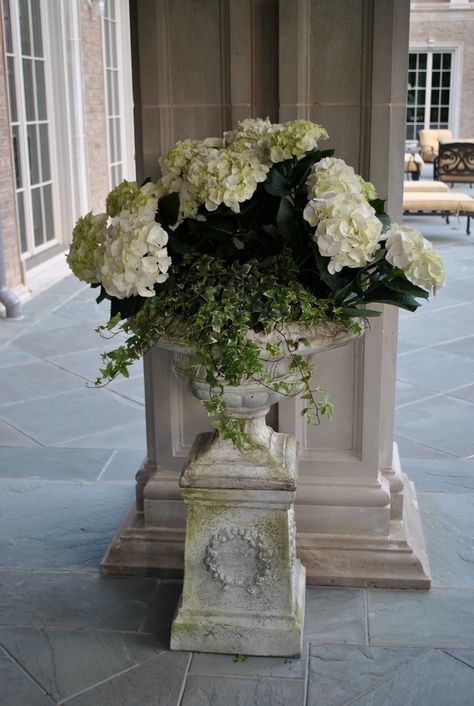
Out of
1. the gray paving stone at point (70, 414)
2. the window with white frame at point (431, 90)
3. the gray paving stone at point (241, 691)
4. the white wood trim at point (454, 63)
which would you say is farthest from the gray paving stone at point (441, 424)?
the white wood trim at point (454, 63)

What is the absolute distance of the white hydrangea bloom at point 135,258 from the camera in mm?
2061

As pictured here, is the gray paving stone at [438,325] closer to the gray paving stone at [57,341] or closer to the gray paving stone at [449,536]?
the gray paving stone at [57,341]

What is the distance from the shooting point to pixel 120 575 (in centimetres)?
289

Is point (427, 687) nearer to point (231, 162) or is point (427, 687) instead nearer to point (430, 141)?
point (231, 162)

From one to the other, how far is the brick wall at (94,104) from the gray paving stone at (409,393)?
527 centimetres

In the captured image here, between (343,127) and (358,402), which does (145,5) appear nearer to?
(343,127)

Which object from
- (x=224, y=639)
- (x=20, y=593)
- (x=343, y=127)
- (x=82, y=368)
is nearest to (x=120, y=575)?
(x=20, y=593)

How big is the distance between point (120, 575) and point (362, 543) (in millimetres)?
807

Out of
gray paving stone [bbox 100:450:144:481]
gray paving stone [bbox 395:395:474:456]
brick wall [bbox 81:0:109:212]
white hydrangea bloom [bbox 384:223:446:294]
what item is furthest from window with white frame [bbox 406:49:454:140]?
white hydrangea bloom [bbox 384:223:446:294]

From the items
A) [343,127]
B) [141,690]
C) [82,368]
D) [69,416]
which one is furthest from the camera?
[82,368]

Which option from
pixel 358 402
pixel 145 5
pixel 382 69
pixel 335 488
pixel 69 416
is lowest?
pixel 69 416

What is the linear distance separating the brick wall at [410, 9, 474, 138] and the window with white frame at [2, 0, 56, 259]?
14.3m

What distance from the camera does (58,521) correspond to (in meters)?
3.28

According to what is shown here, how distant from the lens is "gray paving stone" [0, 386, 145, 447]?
4285 millimetres
